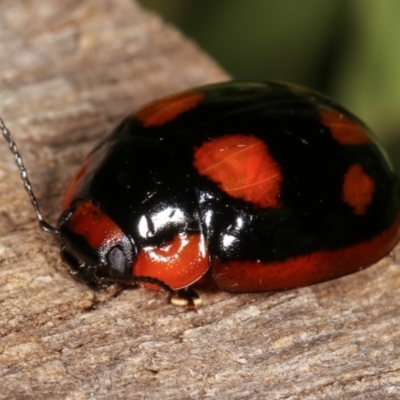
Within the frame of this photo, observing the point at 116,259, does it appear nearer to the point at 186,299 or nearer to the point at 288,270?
the point at 186,299

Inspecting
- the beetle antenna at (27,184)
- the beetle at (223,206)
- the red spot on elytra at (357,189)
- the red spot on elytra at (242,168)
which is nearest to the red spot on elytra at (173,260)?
the beetle at (223,206)

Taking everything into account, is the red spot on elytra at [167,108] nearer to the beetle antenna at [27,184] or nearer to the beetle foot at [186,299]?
the beetle antenna at [27,184]

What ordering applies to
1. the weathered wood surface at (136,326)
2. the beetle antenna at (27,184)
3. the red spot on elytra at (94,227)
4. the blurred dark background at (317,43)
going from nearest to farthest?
the weathered wood surface at (136,326), the red spot on elytra at (94,227), the beetle antenna at (27,184), the blurred dark background at (317,43)

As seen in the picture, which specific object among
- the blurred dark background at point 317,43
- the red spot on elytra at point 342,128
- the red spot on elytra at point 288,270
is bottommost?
the blurred dark background at point 317,43

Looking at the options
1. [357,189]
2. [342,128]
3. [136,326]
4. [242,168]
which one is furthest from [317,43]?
[136,326]

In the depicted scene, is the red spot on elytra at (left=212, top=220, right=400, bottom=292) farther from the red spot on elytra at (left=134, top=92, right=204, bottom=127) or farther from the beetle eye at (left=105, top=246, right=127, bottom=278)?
the red spot on elytra at (left=134, top=92, right=204, bottom=127)

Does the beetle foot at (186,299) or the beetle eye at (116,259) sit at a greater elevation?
the beetle eye at (116,259)

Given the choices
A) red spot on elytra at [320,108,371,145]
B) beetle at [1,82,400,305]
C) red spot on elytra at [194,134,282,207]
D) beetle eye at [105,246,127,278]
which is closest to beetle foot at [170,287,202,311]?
beetle at [1,82,400,305]
